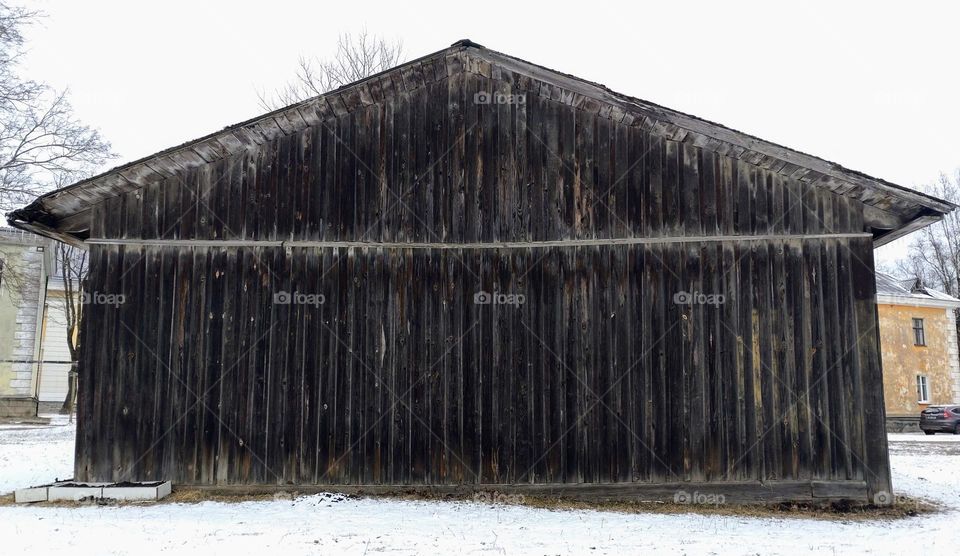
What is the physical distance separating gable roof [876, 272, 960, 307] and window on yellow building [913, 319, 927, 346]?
3.28 feet

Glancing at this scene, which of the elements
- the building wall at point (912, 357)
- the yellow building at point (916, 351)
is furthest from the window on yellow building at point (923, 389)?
the building wall at point (912, 357)

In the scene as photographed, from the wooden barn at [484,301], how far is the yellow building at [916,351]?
29.4 metres

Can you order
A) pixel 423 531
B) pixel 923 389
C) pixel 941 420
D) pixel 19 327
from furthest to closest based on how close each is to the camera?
pixel 923 389, pixel 19 327, pixel 941 420, pixel 423 531

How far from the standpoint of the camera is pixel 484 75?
11492 mm

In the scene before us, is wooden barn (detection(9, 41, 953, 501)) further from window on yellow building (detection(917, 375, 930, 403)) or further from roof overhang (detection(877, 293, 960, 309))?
window on yellow building (detection(917, 375, 930, 403))

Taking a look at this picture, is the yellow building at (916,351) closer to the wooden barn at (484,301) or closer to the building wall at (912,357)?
the building wall at (912,357)

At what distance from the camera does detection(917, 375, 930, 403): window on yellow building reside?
122 ft

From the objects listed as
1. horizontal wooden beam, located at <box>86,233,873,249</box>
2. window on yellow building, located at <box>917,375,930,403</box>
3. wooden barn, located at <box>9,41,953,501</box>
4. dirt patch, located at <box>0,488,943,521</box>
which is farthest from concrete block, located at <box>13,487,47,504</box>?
window on yellow building, located at <box>917,375,930,403</box>

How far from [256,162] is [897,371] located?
117 feet

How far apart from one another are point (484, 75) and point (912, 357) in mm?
34368

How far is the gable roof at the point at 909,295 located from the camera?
36.9m

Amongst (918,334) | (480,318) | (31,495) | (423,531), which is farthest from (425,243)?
(918,334)

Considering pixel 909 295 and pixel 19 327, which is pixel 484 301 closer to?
pixel 19 327

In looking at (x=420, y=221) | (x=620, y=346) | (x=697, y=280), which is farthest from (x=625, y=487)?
(x=420, y=221)
